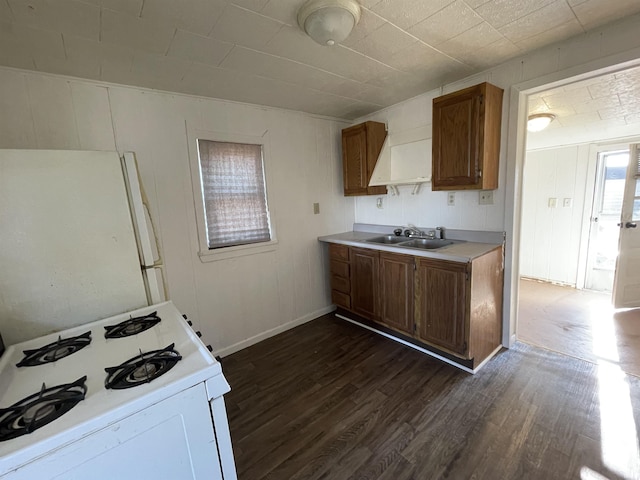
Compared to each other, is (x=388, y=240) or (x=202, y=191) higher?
(x=202, y=191)

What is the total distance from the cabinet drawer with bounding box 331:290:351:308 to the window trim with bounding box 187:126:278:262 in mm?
954

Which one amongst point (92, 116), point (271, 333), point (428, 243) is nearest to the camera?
point (92, 116)

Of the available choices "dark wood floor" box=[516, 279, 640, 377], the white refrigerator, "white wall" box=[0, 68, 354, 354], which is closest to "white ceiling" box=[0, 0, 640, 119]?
"white wall" box=[0, 68, 354, 354]

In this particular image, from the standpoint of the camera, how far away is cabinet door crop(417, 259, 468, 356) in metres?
2.04

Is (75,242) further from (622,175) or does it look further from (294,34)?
(622,175)

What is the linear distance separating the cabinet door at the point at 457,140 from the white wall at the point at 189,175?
4.15ft

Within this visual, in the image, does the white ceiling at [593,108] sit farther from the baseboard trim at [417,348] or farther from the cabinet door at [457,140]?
the baseboard trim at [417,348]

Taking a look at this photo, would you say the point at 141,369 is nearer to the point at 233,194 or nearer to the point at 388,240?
the point at 233,194

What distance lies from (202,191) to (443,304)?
2169 millimetres

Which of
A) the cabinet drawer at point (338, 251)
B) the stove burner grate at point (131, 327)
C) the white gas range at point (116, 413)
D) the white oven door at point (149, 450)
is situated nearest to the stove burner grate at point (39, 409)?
the white gas range at point (116, 413)

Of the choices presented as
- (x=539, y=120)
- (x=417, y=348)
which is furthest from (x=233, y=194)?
(x=539, y=120)

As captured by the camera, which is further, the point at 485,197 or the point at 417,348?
the point at 417,348

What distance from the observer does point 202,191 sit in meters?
2.37

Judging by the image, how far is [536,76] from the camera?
1983 mm
